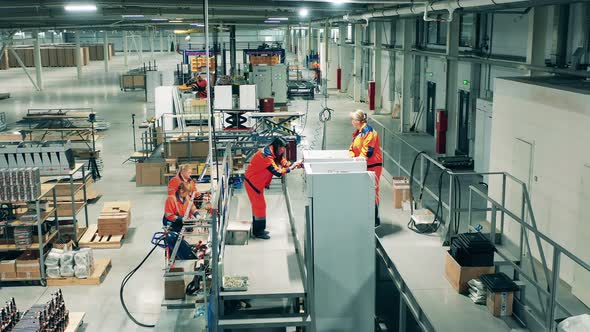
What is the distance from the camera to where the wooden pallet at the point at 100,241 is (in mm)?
11719

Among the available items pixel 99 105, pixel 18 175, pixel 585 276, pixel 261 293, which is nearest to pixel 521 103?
pixel 585 276

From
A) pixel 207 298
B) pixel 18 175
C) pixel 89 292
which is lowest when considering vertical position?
pixel 89 292

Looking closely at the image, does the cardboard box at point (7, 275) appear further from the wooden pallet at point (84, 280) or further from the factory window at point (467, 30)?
the factory window at point (467, 30)

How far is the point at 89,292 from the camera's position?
9.85 metres

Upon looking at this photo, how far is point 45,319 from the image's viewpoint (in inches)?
308

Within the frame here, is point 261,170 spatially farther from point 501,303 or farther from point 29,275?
point 29,275

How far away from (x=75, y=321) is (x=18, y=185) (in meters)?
2.85

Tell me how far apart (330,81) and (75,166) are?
2912 centimetres

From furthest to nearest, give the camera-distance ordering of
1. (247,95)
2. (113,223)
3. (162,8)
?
(247,95)
(162,8)
(113,223)

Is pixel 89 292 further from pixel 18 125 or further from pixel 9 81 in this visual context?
pixel 9 81

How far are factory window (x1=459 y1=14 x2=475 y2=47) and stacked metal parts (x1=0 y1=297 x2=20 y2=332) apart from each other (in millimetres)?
13009

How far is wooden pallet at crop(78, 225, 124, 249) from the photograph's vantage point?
11.7m

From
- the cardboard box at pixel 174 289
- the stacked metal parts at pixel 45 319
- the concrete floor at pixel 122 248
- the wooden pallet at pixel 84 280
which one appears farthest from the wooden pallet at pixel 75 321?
the wooden pallet at pixel 84 280

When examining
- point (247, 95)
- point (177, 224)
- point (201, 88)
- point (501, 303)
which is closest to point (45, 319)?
point (177, 224)
